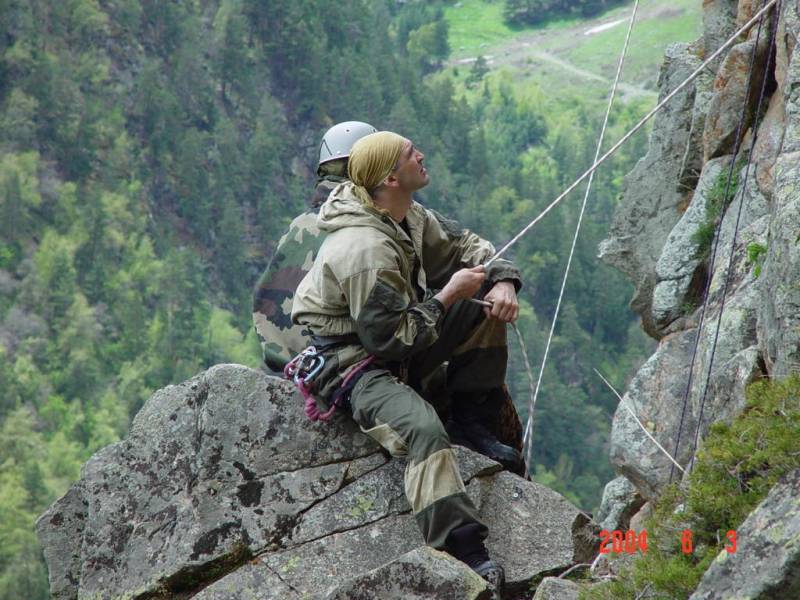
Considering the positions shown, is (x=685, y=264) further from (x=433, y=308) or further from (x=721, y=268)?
(x=433, y=308)

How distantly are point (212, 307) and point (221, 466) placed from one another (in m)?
119

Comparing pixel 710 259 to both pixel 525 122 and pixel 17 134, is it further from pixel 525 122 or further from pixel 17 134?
pixel 525 122

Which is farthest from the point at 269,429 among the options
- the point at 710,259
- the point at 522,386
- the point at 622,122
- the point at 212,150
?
the point at 622,122

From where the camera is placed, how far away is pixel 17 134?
12288 centimetres

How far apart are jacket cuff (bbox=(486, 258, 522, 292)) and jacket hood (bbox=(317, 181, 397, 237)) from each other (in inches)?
38.8

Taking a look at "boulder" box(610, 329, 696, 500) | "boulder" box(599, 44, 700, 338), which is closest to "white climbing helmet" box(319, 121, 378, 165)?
"boulder" box(610, 329, 696, 500)

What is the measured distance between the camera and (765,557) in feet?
15.8

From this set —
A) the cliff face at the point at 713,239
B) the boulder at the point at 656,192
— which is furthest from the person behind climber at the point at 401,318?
the boulder at the point at 656,192

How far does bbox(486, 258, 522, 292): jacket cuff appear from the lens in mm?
7953

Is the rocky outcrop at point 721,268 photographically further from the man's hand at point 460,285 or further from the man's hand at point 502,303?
the man's hand at point 460,285

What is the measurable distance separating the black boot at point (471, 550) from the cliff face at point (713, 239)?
1763mm

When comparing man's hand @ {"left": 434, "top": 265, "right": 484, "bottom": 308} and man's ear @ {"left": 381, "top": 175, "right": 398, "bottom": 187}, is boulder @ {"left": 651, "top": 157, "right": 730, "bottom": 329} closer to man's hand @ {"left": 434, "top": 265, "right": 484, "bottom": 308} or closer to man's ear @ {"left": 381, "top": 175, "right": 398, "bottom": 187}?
man's hand @ {"left": 434, "top": 265, "right": 484, "bottom": 308}
